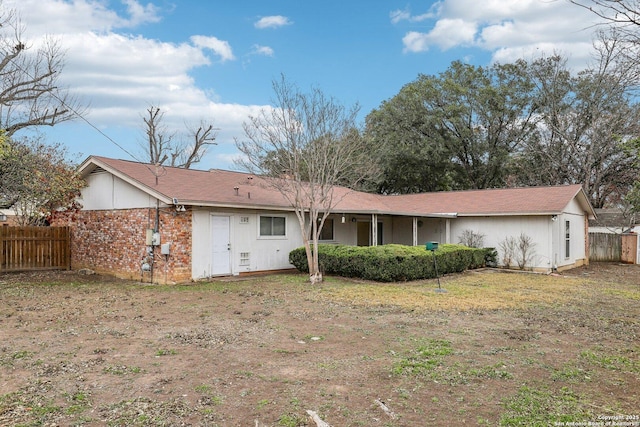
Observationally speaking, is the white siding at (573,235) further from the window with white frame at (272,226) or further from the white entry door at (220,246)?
the white entry door at (220,246)

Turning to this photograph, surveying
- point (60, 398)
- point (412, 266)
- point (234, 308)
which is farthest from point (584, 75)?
point (60, 398)

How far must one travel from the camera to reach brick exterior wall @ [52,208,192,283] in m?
12.4

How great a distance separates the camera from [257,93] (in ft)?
48.8

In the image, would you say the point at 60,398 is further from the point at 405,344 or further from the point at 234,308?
the point at 234,308

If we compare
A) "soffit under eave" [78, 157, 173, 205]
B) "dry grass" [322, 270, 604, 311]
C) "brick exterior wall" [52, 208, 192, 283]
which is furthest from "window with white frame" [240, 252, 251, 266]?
"dry grass" [322, 270, 604, 311]

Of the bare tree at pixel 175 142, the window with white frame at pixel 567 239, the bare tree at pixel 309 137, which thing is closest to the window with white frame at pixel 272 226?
the bare tree at pixel 309 137

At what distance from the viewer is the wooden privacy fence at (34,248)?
14.1 metres

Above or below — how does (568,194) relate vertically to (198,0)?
below

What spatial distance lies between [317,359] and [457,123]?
82.4 ft

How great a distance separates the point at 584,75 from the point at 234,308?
91.3ft

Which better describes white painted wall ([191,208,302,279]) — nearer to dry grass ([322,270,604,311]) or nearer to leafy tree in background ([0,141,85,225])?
dry grass ([322,270,604,311])

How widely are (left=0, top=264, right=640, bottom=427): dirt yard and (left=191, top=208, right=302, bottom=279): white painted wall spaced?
9.04 feet

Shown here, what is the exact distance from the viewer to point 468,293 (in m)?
10.9

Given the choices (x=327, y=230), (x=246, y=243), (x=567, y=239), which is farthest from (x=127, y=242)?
(x=567, y=239)
